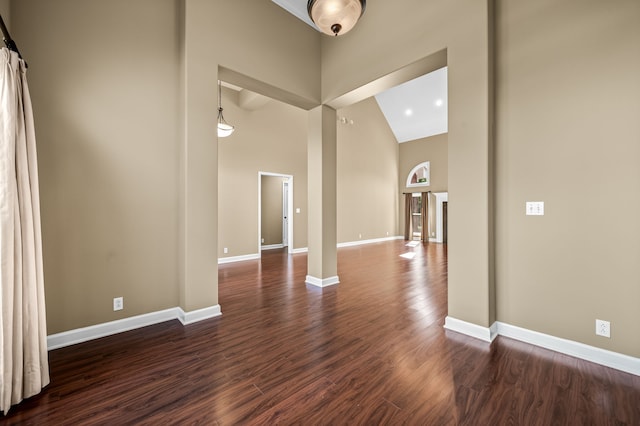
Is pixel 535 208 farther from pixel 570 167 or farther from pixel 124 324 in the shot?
pixel 124 324

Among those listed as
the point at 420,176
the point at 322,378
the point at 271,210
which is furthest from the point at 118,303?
the point at 420,176

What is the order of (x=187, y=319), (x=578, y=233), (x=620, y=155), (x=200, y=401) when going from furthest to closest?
(x=187, y=319) < (x=578, y=233) < (x=620, y=155) < (x=200, y=401)

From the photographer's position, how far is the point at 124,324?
262 cm

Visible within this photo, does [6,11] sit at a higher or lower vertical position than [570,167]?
higher

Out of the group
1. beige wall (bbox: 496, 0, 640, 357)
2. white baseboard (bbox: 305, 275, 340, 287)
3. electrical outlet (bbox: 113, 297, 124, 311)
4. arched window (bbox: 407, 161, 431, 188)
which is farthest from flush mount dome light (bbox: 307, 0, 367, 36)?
arched window (bbox: 407, 161, 431, 188)

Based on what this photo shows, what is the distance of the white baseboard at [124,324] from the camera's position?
2.32 meters

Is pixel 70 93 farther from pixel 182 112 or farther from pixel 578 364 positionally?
pixel 578 364

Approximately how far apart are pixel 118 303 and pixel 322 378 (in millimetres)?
2173

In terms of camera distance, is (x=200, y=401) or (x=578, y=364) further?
(x=578, y=364)

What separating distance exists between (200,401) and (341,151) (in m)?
7.89

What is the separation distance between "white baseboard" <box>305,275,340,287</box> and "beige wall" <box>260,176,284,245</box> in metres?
4.02

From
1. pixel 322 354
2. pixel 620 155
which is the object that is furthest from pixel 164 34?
pixel 620 155

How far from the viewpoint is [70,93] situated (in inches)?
91.9

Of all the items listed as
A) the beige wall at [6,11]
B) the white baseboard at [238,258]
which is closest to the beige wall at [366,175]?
the white baseboard at [238,258]
